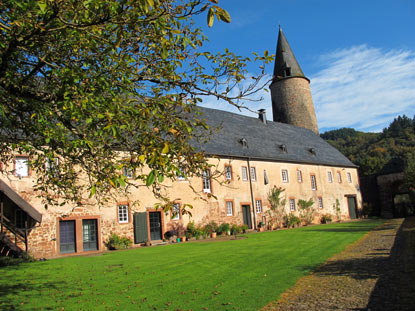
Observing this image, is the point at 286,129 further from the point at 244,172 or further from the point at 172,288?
the point at 172,288

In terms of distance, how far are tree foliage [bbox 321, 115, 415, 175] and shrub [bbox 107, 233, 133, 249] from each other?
51919mm

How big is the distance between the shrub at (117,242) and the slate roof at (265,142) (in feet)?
28.3

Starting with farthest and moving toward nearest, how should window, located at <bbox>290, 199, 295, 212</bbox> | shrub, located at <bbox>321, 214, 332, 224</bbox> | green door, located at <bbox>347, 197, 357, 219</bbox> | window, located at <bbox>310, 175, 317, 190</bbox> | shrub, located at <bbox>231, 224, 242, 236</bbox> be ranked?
green door, located at <bbox>347, 197, 357, 219</bbox>, window, located at <bbox>310, 175, 317, 190</bbox>, shrub, located at <bbox>321, 214, 332, 224</bbox>, window, located at <bbox>290, 199, 295, 212</bbox>, shrub, located at <bbox>231, 224, 242, 236</bbox>

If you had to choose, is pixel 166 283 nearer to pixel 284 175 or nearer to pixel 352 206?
pixel 284 175

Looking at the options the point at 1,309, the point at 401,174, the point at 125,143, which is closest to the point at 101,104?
the point at 125,143

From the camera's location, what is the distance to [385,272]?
7676 millimetres

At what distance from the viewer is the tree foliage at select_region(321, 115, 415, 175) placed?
212 ft

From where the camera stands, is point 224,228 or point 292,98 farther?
point 292,98

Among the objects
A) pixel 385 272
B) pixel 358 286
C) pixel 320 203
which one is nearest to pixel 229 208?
pixel 320 203

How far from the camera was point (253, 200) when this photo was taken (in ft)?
86.7

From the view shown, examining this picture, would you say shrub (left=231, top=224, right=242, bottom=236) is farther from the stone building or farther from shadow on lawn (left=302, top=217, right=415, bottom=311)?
shadow on lawn (left=302, top=217, right=415, bottom=311)

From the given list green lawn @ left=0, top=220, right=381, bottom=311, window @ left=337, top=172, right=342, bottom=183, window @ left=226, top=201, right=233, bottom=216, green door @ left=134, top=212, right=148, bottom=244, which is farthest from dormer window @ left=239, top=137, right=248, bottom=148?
green lawn @ left=0, top=220, right=381, bottom=311

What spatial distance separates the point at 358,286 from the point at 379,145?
76.5 meters

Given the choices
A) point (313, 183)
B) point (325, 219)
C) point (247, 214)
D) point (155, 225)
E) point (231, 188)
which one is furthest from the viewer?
point (313, 183)
